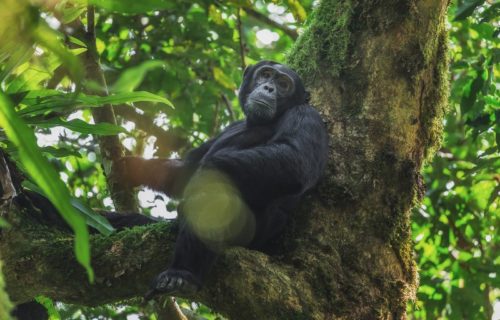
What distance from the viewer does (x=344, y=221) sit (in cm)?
432

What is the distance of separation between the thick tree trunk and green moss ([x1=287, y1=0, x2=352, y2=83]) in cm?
1

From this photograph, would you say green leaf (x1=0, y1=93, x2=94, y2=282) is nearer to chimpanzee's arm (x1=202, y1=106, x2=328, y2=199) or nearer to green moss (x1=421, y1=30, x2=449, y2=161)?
chimpanzee's arm (x1=202, y1=106, x2=328, y2=199)

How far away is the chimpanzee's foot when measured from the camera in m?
3.73

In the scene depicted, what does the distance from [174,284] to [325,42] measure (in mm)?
2707

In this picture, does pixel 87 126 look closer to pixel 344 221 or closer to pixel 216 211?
pixel 216 211

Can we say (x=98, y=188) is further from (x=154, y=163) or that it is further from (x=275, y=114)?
(x=275, y=114)

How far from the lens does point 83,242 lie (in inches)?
50.1

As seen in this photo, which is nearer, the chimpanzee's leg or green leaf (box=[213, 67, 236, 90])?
the chimpanzee's leg

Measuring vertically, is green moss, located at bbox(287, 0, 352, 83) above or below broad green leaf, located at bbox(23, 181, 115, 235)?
above

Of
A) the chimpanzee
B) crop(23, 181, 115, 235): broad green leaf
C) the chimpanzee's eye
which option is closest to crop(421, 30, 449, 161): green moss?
the chimpanzee

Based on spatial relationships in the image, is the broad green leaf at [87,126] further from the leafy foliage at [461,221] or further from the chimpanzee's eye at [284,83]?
the leafy foliage at [461,221]

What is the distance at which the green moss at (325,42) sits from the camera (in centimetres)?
527

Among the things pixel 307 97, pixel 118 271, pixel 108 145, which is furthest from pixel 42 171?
pixel 108 145

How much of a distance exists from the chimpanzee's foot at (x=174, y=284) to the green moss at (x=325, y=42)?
2.20 meters
